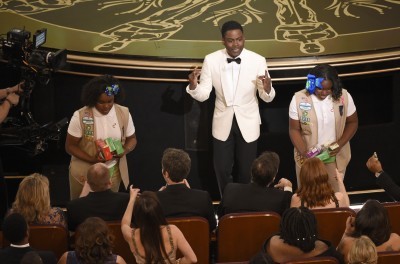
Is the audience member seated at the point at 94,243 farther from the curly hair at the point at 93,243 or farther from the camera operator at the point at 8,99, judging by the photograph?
the camera operator at the point at 8,99

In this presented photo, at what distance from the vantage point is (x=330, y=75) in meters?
6.32

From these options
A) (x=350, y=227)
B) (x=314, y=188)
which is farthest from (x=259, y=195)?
(x=350, y=227)

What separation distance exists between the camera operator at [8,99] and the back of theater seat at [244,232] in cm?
201

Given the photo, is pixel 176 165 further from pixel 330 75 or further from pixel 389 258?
pixel 330 75

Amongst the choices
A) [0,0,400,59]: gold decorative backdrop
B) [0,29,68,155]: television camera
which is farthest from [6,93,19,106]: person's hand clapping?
[0,0,400,59]: gold decorative backdrop

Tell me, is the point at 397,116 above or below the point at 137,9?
below

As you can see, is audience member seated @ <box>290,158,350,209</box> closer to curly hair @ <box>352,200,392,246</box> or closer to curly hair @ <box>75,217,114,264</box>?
curly hair @ <box>352,200,392,246</box>

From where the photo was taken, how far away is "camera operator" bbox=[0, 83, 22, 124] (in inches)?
247

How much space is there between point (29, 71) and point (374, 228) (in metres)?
3.09

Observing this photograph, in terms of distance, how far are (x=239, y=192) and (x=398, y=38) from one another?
8.69 ft

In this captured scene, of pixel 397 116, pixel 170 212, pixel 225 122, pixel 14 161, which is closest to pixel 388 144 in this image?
pixel 397 116

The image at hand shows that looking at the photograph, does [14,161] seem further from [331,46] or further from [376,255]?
[376,255]

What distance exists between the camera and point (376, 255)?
→ 14.1ft

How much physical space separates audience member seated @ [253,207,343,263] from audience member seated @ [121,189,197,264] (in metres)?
0.48
